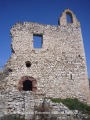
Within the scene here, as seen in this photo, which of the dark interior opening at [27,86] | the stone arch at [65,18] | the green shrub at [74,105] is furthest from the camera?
the stone arch at [65,18]

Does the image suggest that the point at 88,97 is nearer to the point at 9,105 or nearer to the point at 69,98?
the point at 69,98

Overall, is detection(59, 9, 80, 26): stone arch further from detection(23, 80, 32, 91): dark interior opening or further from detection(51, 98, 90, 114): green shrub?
detection(51, 98, 90, 114): green shrub

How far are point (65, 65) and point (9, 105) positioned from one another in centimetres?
720

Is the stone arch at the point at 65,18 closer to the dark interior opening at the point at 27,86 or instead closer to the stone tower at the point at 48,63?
the stone tower at the point at 48,63

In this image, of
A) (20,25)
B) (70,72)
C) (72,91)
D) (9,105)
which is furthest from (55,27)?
(9,105)

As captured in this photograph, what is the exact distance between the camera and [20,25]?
61.0 feet

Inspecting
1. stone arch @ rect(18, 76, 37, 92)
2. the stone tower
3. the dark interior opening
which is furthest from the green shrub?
the dark interior opening

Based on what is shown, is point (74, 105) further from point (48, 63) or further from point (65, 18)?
point (65, 18)

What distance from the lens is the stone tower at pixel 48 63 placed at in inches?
668

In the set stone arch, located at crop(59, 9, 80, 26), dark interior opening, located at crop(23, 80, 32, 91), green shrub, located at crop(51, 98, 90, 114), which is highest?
stone arch, located at crop(59, 9, 80, 26)

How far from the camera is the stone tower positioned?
17.0 metres

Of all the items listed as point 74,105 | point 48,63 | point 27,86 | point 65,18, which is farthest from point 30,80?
point 65,18

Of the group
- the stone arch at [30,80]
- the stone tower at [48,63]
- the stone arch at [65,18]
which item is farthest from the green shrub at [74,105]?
the stone arch at [65,18]

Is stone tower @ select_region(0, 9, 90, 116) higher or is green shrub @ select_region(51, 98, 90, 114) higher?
stone tower @ select_region(0, 9, 90, 116)
